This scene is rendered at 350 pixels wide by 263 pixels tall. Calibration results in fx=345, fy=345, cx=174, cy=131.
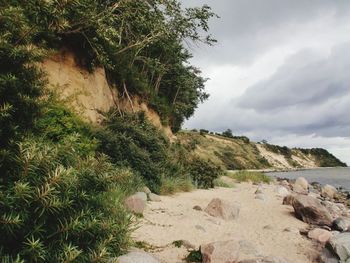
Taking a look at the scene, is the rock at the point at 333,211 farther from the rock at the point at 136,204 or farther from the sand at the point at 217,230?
the rock at the point at 136,204

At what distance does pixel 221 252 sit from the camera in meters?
5.69

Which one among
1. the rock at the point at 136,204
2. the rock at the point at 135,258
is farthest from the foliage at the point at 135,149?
the rock at the point at 135,258

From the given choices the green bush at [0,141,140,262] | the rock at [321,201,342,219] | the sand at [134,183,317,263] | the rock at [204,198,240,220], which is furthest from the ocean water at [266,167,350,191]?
Result: the green bush at [0,141,140,262]

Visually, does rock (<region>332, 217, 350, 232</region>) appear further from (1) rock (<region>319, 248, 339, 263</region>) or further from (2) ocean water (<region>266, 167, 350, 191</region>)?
(2) ocean water (<region>266, 167, 350, 191</region>)

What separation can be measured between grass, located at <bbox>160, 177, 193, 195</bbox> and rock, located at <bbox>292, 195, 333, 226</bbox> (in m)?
4.65

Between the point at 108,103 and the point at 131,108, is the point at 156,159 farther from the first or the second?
the point at 131,108

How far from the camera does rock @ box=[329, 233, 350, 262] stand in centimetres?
600

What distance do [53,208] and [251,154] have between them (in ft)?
237

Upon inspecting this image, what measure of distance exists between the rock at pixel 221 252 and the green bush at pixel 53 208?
102 inches

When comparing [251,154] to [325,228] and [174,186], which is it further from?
[325,228]

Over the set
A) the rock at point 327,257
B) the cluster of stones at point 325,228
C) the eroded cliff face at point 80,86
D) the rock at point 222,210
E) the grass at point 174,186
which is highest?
the eroded cliff face at point 80,86

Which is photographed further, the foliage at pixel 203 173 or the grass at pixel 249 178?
the grass at pixel 249 178

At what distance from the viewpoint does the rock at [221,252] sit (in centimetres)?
557

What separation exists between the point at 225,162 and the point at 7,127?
183ft
